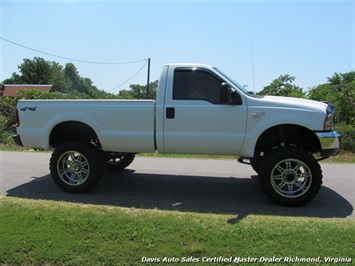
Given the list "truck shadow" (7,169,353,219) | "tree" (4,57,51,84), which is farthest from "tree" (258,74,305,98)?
"tree" (4,57,51,84)

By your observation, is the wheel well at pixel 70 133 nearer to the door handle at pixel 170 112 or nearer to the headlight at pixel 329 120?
the door handle at pixel 170 112

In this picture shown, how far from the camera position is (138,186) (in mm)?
6445

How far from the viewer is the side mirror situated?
5.25 metres

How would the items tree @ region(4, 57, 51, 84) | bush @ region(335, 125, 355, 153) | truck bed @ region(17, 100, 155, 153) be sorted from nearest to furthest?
truck bed @ region(17, 100, 155, 153) < bush @ region(335, 125, 355, 153) < tree @ region(4, 57, 51, 84)

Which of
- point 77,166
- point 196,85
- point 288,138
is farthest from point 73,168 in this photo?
point 288,138

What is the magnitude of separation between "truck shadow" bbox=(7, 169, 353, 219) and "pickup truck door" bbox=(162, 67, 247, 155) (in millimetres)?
850

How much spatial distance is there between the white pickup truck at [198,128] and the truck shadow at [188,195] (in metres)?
0.28

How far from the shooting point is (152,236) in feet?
12.7

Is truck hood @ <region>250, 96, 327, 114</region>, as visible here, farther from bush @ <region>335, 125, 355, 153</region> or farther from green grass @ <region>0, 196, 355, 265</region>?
bush @ <region>335, 125, 355, 153</region>

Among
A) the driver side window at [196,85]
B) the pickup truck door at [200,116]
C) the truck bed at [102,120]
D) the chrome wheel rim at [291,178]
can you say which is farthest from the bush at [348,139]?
the truck bed at [102,120]

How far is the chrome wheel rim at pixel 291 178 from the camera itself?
5.23 metres

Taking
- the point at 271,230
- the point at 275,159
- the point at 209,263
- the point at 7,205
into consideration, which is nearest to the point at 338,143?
the point at 275,159

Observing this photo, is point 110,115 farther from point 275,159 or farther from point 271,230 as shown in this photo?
point 271,230

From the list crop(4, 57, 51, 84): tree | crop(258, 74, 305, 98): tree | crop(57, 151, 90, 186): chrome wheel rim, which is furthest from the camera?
crop(4, 57, 51, 84): tree
